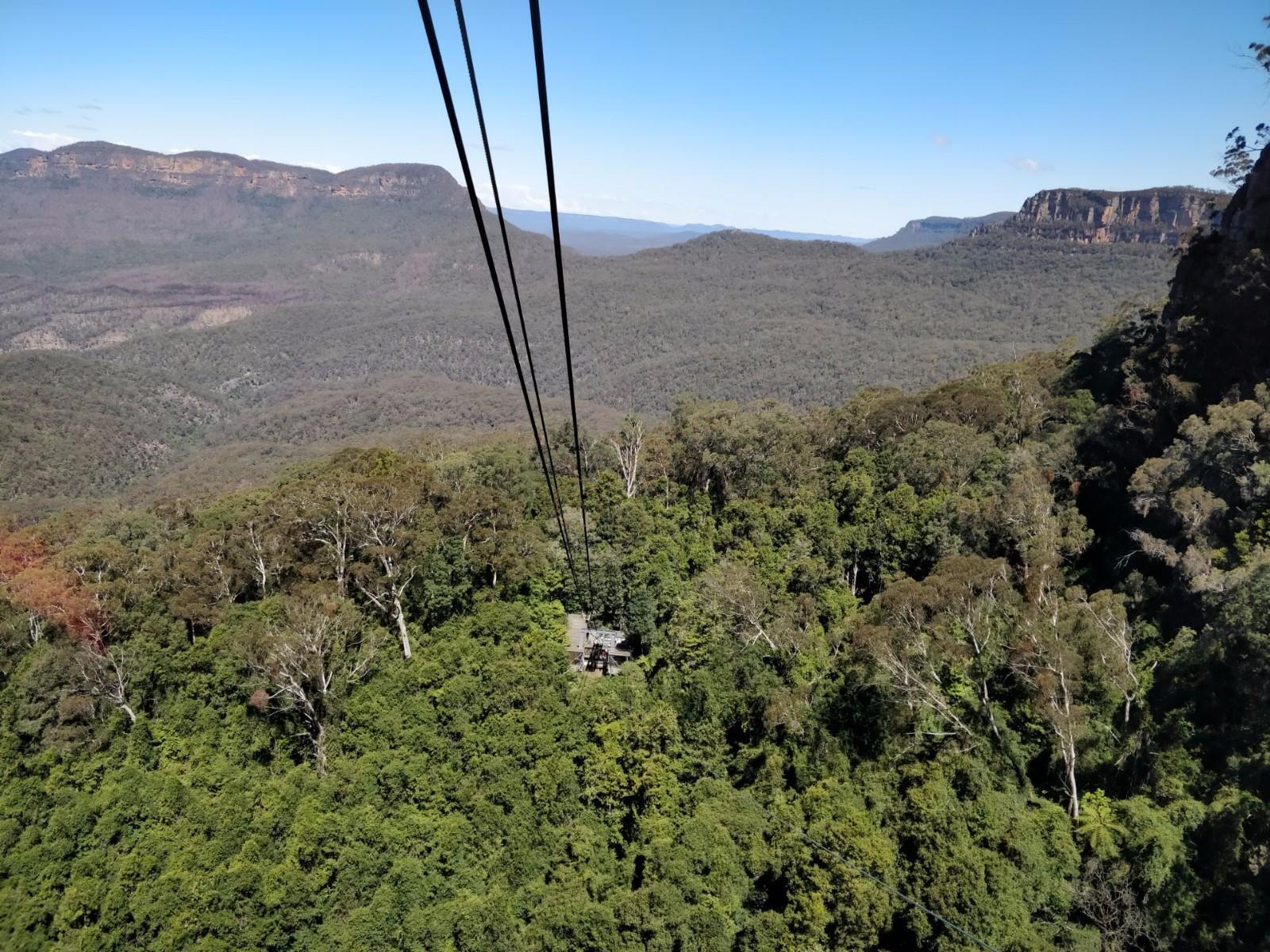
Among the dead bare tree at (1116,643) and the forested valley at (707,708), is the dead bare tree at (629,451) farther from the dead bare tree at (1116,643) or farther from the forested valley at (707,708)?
the dead bare tree at (1116,643)

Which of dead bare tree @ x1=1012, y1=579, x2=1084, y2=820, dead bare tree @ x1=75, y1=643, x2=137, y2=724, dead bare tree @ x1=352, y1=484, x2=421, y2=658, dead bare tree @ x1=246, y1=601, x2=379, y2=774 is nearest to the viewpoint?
dead bare tree @ x1=1012, y1=579, x2=1084, y2=820

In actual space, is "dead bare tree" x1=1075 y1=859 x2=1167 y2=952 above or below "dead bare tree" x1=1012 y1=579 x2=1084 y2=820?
below

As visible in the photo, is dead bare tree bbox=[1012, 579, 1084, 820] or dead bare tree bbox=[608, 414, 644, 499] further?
dead bare tree bbox=[608, 414, 644, 499]

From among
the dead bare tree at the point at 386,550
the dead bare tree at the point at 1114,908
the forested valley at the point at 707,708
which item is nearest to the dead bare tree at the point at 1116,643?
the forested valley at the point at 707,708

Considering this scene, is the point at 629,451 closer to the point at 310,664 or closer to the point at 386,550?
the point at 386,550

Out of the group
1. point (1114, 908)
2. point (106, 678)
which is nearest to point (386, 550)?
point (106, 678)

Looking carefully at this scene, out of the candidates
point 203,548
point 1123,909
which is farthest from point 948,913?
point 203,548

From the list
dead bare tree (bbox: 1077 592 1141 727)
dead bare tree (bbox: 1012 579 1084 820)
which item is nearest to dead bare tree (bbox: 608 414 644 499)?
dead bare tree (bbox: 1012 579 1084 820)

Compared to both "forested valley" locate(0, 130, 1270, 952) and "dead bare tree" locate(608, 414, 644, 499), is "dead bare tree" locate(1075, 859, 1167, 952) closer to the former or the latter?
"forested valley" locate(0, 130, 1270, 952)

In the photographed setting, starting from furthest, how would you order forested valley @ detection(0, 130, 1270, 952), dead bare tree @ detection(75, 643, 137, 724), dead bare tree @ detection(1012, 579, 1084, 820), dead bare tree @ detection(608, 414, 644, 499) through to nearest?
dead bare tree @ detection(608, 414, 644, 499) < dead bare tree @ detection(75, 643, 137, 724) < dead bare tree @ detection(1012, 579, 1084, 820) < forested valley @ detection(0, 130, 1270, 952)
